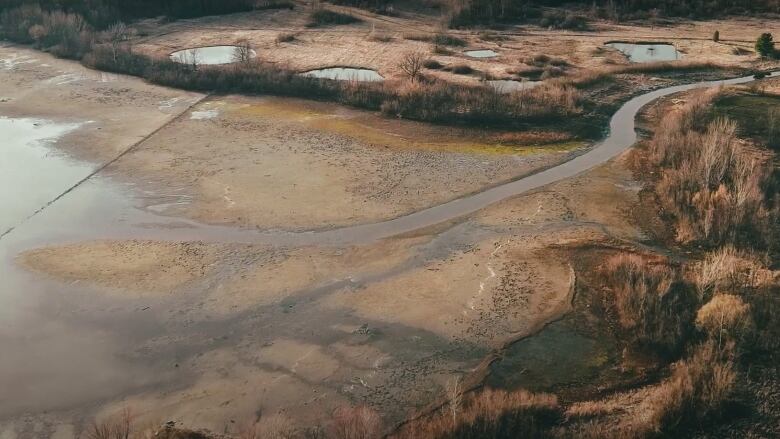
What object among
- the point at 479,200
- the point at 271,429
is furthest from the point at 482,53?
the point at 271,429

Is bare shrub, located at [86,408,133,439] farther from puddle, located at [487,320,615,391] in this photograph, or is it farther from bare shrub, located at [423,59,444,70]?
bare shrub, located at [423,59,444,70]

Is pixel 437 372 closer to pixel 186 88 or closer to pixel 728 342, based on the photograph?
pixel 728 342

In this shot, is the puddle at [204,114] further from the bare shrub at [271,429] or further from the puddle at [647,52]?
the puddle at [647,52]

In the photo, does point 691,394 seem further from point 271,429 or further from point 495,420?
point 271,429

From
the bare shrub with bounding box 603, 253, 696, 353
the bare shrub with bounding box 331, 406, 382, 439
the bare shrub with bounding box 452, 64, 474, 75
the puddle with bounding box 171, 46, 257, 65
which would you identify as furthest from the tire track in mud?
the bare shrub with bounding box 603, 253, 696, 353

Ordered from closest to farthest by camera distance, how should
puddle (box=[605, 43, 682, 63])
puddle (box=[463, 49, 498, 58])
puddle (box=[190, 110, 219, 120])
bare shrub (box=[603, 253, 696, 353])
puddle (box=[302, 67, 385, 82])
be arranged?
1. bare shrub (box=[603, 253, 696, 353])
2. puddle (box=[190, 110, 219, 120])
3. puddle (box=[302, 67, 385, 82])
4. puddle (box=[463, 49, 498, 58])
5. puddle (box=[605, 43, 682, 63])

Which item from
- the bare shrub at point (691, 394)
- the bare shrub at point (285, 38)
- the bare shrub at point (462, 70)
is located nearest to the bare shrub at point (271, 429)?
the bare shrub at point (691, 394)

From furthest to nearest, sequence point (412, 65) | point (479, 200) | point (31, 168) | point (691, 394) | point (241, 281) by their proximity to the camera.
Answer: point (412, 65), point (31, 168), point (479, 200), point (241, 281), point (691, 394)
